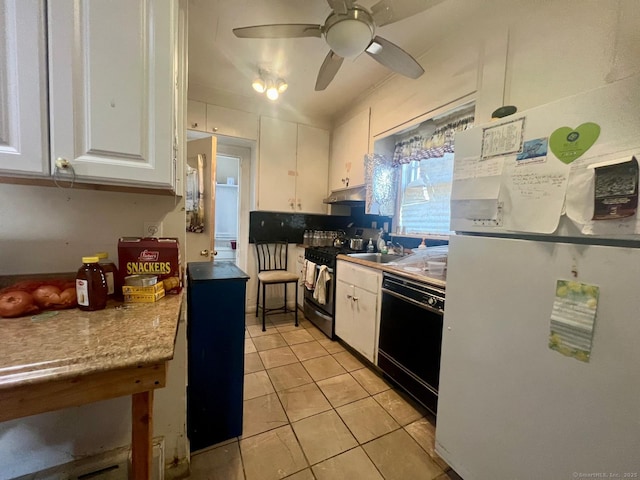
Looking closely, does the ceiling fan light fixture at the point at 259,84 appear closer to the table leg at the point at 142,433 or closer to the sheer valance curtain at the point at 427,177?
the sheer valance curtain at the point at 427,177

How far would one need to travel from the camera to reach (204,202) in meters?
2.29

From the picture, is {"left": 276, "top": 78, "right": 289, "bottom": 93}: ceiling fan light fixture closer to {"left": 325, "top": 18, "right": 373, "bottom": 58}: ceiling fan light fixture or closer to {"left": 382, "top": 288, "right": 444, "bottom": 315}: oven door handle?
{"left": 325, "top": 18, "right": 373, "bottom": 58}: ceiling fan light fixture

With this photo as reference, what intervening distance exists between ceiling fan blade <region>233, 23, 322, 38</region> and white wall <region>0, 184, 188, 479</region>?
3.33ft

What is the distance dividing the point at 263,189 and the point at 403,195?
5.20 feet

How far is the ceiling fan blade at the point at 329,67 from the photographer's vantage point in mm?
1599

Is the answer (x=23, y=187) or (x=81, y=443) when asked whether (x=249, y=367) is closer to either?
(x=81, y=443)

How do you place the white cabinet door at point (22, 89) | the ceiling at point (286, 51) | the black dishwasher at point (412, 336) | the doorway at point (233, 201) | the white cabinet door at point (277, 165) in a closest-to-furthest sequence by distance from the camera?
the white cabinet door at point (22, 89) → the black dishwasher at point (412, 336) → the ceiling at point (286, 51) → the white cabinet door at point (277, 165) → the doorway at point (233, 201)

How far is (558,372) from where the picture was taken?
0.83 m

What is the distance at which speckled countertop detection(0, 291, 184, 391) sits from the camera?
557 millimetres

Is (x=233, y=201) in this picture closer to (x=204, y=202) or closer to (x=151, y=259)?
(x=204, y=202)

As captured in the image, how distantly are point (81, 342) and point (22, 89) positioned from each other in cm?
74

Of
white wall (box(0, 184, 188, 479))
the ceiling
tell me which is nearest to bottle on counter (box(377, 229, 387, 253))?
the ceiling

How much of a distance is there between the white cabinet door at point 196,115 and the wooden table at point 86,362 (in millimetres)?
2366

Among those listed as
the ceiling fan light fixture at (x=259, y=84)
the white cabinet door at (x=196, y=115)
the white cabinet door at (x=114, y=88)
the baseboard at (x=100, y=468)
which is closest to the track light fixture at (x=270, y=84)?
the ceiling fan light fixture at (x=259, y=84)
